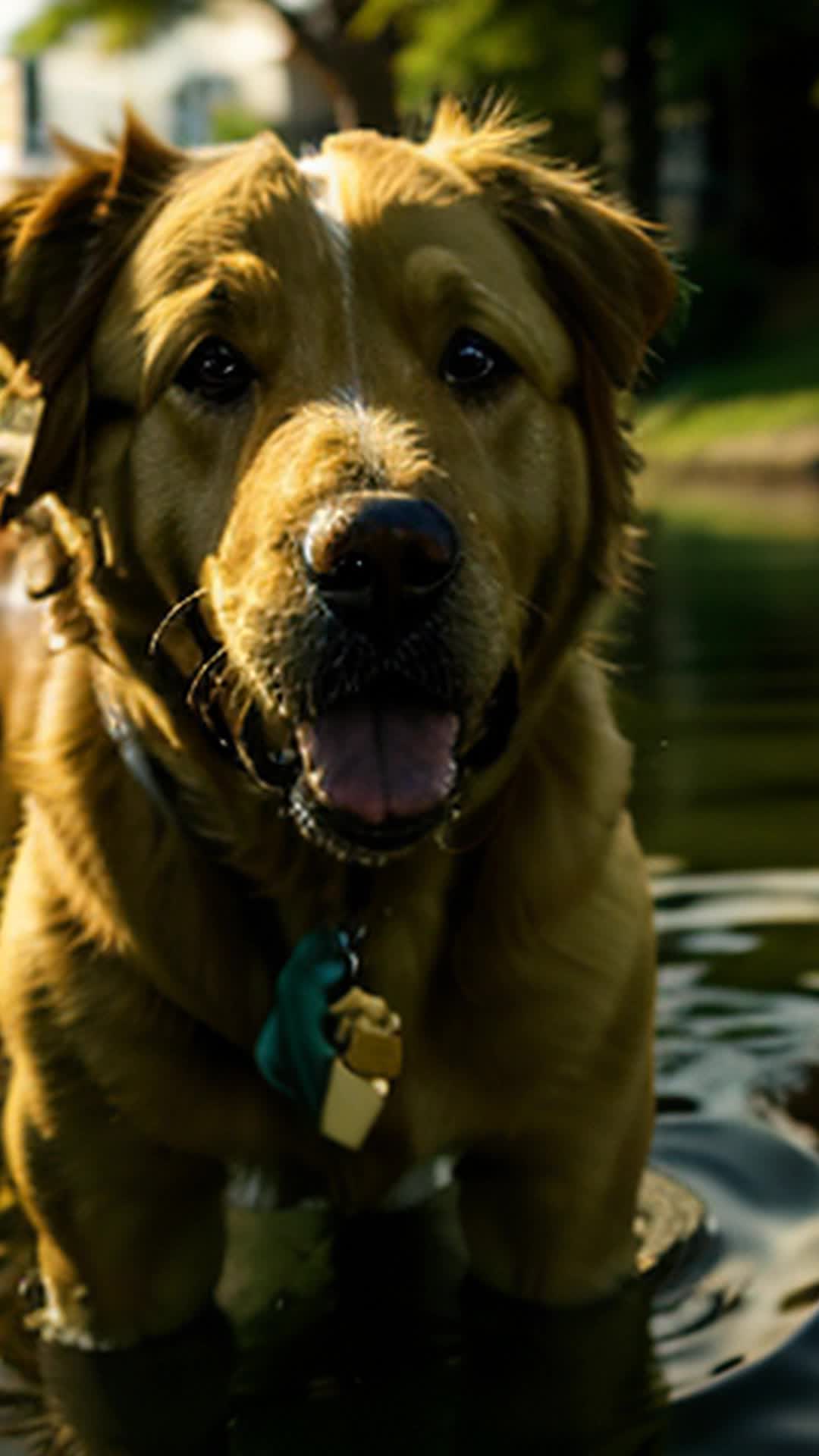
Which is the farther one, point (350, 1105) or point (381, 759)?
point (350, 1105)

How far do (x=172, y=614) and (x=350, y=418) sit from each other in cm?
43

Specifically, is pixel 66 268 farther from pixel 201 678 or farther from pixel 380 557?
pixel 380 557

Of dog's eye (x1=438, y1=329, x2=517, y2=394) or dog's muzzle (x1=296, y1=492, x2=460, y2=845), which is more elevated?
dog's eye (x1=438, y1=329, x2=517, y2=394)

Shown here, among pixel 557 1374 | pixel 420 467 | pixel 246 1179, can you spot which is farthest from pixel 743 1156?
pixel 420 467

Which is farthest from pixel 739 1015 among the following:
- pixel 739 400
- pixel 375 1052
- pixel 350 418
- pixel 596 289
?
pixel 739 400

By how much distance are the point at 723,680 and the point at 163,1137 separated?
283 inches

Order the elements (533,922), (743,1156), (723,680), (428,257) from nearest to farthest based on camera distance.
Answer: (428,257) < (533,922) < (743,1156) < (723,680)

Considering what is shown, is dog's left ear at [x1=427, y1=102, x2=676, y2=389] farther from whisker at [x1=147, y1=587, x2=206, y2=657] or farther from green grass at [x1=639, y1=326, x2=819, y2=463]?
green grass at [x1=639, y1=326, x2=819, y2=463]

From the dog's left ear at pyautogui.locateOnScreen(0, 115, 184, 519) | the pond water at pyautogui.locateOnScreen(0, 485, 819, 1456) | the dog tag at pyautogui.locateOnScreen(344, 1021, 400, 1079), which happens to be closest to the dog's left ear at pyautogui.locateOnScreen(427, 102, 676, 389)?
the dog's left ear at pyautogui.locateOnScreen(0, 115, 184, 519)

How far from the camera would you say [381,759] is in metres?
3.24

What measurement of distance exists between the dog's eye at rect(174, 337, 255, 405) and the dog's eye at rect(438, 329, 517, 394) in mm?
326

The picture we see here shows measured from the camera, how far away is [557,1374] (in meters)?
3.67

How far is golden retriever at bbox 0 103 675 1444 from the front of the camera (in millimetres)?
3381

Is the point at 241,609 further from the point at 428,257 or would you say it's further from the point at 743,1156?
the point at 743,1156
